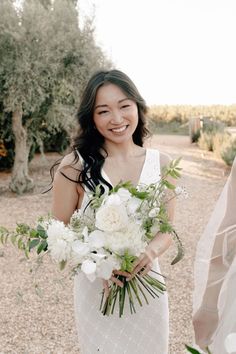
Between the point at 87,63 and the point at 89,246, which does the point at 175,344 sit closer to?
the point at 89,246

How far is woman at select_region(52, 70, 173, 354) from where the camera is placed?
7.52 feet

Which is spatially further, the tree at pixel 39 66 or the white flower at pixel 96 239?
the tree at pixel 39 66

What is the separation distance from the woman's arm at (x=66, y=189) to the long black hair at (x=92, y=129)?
3cm

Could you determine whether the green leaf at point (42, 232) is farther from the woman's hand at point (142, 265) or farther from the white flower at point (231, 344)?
the white flower at point (231, 344)

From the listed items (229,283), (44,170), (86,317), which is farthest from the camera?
(44,170)

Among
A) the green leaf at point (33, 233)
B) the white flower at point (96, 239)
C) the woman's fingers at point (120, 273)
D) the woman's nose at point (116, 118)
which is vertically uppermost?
the woman's nose at point (116, 118)

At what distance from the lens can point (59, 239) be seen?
1.73 metres

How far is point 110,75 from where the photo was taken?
2.42m

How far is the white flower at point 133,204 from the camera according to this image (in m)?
1.79

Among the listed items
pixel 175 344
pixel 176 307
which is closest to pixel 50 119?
pixel 176 307

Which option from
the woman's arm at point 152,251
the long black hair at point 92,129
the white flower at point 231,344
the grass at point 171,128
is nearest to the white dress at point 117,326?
the long black hair at point 92,129

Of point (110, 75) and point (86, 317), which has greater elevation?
point (110, 75)

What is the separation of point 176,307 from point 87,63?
252 inches

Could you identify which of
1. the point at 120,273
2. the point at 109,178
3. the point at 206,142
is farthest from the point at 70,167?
the point at 206,142
